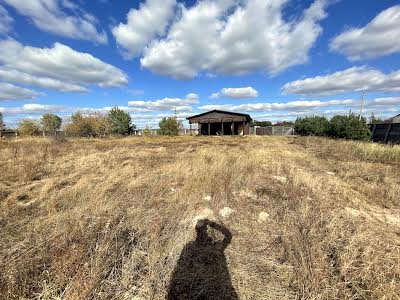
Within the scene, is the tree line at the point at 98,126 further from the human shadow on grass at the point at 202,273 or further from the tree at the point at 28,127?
the human shadow on grass at the point at 202,273

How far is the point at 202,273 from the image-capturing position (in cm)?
267

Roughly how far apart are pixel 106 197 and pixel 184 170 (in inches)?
108

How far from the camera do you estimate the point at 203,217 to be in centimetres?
402

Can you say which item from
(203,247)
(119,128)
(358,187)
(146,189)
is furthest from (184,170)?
(119,128)

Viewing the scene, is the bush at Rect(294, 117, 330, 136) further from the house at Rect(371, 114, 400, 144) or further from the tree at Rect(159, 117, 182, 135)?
the tree at Rect(159, 117, 182, 135)

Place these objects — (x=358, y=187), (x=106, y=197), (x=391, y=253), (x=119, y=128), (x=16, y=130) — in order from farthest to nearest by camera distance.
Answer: (x=16, y=130) < (x=119, y=128) < (x=358, y=187) < (x=106, y=197) < (x=391, y=253)

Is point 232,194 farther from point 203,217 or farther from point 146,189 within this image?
point 146,189

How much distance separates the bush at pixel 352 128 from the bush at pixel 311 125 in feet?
32.5

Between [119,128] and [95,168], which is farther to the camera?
[119,128]

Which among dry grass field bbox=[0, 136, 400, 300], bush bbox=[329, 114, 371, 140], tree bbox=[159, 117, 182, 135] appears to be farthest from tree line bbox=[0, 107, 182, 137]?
dry grass field bbox=[0, 136, 400, 300]

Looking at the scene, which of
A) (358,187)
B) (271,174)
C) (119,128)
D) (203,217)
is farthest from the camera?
(119,128)

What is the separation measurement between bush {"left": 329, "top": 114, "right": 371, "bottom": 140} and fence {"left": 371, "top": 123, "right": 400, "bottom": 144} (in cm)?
58

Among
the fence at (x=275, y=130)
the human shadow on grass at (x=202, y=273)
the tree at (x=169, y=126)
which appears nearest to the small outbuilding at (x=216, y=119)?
the tree at (x=169, y=126)

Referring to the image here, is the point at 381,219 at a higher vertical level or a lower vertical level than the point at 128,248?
lower
